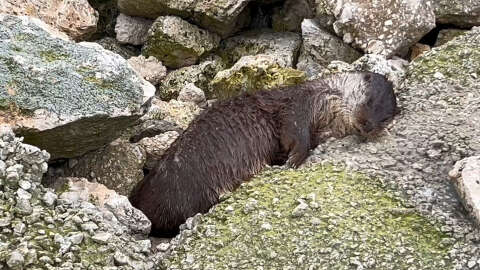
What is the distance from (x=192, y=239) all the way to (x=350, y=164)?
130 cm

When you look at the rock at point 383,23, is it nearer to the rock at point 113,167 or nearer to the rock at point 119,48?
the rock at point 119,48

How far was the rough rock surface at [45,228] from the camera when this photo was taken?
13.2 feet

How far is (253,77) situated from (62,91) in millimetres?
2235

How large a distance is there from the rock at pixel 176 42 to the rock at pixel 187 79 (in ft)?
0.37

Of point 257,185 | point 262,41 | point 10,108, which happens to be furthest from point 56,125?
point 262,41

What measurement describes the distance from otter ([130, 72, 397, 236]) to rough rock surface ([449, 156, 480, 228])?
116 cm

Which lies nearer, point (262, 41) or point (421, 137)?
point (421, 137)

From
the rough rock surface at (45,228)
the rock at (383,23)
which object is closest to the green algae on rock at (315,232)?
the rough rock surface at (45,228)

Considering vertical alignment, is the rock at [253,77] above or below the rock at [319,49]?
below

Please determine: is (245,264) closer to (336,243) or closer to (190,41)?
(336,243)

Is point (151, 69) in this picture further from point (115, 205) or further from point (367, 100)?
point (115, 205)

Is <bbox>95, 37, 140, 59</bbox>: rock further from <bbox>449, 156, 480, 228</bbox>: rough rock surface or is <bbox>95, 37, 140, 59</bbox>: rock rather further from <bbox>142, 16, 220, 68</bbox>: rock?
<bbox>449, 156, 480, 228</bbox>: rough rock surface

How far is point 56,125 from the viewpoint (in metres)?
4.93

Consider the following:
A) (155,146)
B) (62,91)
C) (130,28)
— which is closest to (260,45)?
(130,28)
